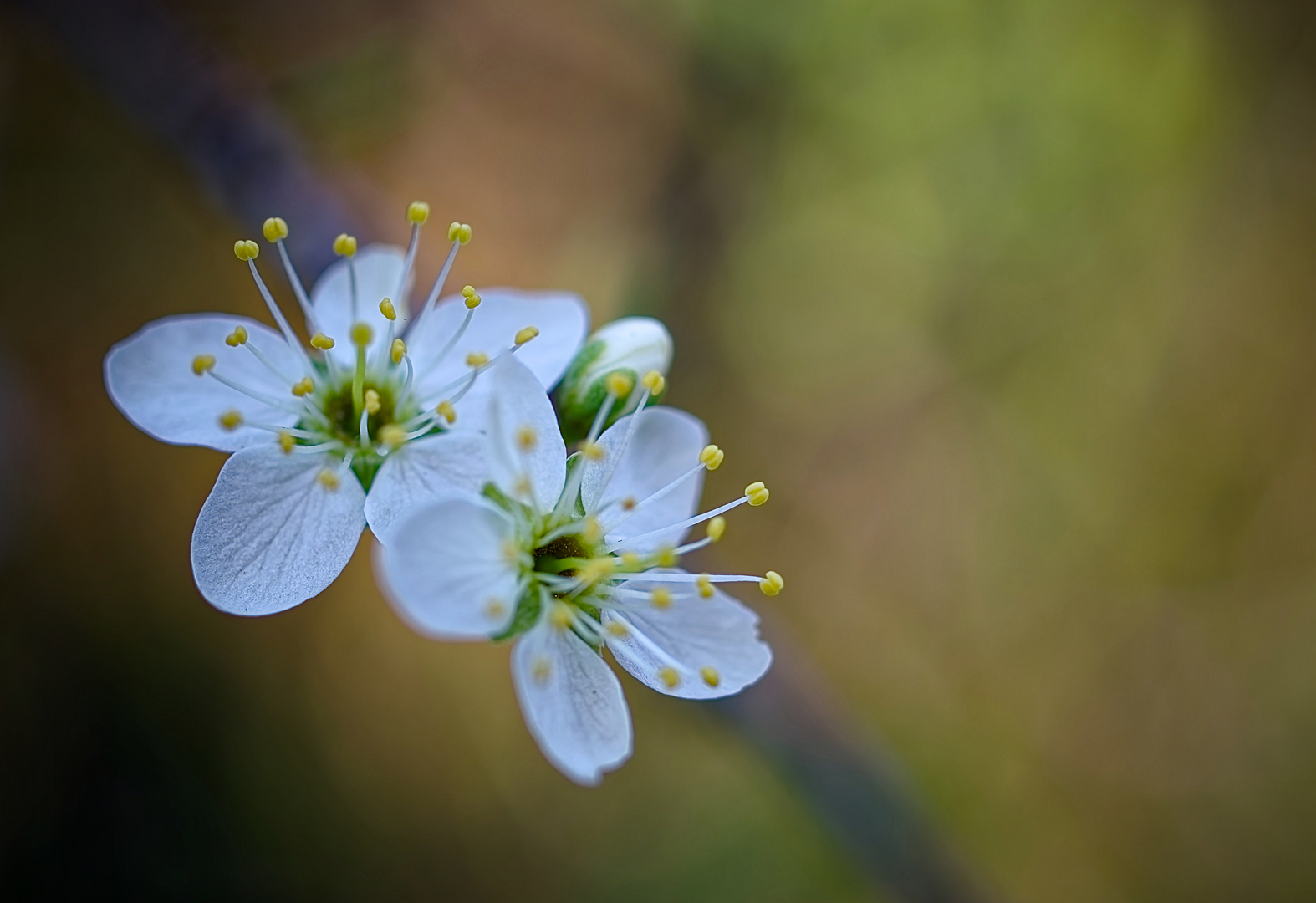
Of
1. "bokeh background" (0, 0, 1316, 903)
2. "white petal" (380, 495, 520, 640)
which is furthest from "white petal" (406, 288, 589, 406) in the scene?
"bokeh background" (0, 0, 1316, 903)

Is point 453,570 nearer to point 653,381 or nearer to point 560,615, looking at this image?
point 560,615

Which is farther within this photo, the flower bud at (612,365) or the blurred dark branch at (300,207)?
the blurred dark branch at (300,207)

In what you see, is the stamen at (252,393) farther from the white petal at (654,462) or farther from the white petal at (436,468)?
the white petal at (654,462)

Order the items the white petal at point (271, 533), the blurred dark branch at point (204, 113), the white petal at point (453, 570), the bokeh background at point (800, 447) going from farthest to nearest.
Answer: the bokeh background at point (800, 447) < the blurred dark branch at point (204, 113) < the white petal at point (271, 533) < the white petal at point (453, 570)

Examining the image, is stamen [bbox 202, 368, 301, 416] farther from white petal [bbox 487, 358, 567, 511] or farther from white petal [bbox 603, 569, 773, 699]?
white petal [bbox 603, 569, 773, 699]

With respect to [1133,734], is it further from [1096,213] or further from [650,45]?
[650,45]

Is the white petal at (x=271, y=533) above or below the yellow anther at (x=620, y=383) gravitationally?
below

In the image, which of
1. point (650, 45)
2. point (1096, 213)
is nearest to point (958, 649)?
point (1096, 213)

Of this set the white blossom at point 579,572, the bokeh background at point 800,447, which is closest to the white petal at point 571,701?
the white blossom at point 579,572
